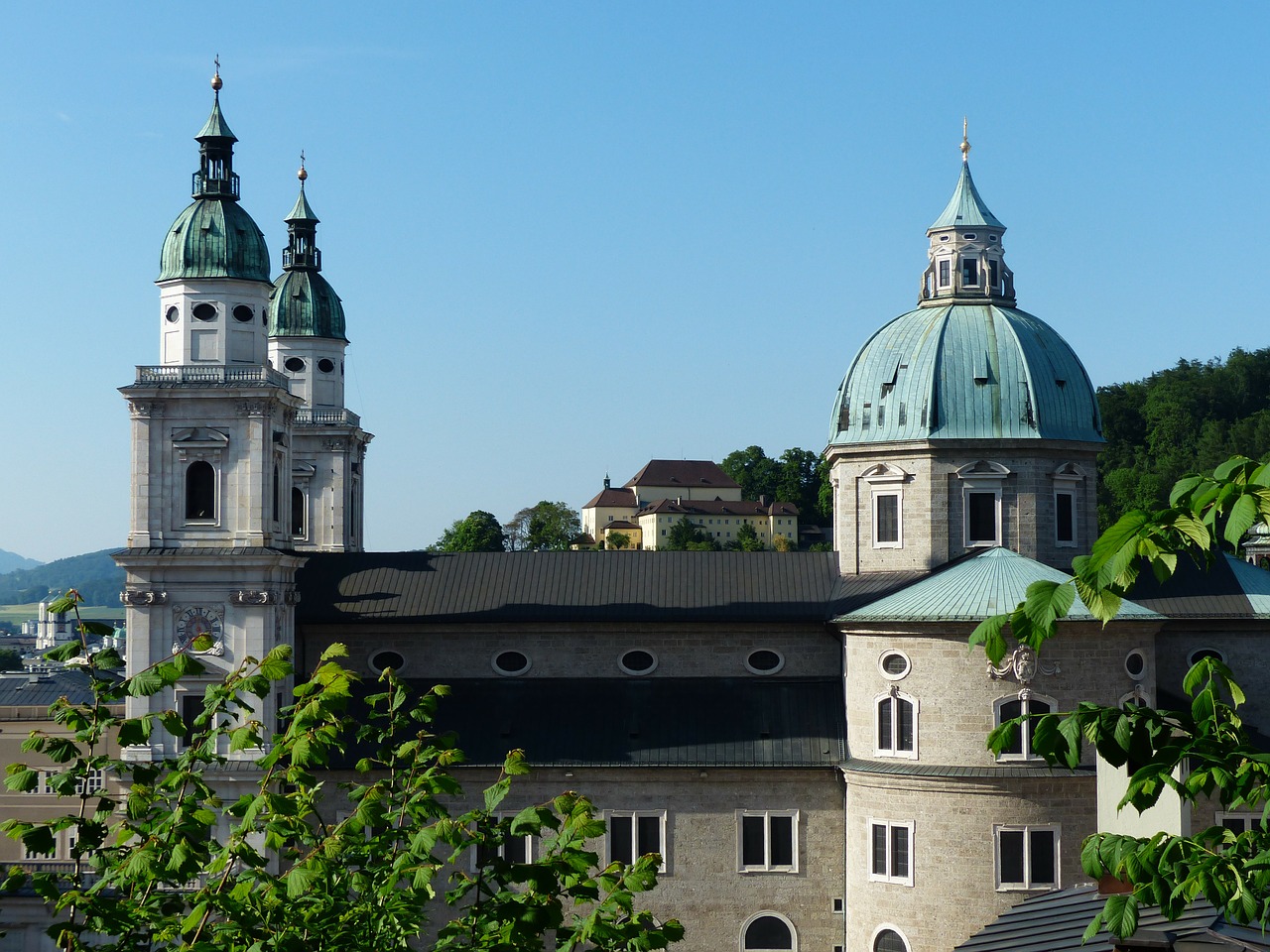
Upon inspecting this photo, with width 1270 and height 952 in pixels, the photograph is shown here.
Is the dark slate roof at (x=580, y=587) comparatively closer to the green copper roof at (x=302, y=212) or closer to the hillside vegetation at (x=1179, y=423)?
the green copper roof at (x=302, y=212)

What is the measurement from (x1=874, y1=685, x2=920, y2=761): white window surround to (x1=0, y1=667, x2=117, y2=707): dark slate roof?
59.8 m

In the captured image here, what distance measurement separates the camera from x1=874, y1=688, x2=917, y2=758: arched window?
47.2 metres

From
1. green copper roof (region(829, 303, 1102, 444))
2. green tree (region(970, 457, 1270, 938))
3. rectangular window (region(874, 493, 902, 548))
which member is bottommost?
green tree (region(970, 457, 1270, 938))

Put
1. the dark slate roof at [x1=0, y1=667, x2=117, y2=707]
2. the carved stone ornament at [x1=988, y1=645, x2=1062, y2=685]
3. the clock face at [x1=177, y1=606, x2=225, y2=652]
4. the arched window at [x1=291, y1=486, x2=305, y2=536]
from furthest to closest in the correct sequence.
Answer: the dark slate roof at [x1=0, y1=667, x2=117, y2=707] → the arched window at [x1=291, y1=486, x2=305, y2=536] → the clock face at [x1=177, y1=606, x2=225, y2=652] → the carved stone ornament at [x1=988, y1=645, x2=1062, y2=685]

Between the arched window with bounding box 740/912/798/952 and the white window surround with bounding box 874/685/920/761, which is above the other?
the white window surround with bounding box 874/685/920/761

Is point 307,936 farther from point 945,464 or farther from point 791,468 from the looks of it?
point 791,468

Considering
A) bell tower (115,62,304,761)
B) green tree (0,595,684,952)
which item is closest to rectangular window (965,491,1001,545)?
bell tower (115,62,304,761)

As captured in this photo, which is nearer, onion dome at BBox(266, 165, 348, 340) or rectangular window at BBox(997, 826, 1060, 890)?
rectangular window at BBox(997, 826, 1060, 890)

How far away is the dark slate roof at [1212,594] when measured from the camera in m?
50.5

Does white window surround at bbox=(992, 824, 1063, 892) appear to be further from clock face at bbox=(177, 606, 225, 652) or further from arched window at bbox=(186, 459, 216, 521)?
arched window at bbox=(186, 459, 216, 521)

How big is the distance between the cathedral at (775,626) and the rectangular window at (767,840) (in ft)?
0.25

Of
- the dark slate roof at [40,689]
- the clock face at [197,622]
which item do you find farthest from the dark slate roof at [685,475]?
the clock face at [197,622]

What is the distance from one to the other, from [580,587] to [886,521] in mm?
10967

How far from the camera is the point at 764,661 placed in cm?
5241
